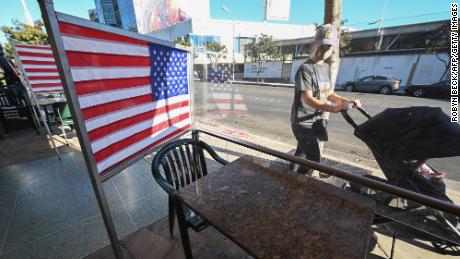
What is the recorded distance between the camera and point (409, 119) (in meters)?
1.94

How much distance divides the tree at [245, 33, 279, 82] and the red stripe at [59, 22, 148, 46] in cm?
2921

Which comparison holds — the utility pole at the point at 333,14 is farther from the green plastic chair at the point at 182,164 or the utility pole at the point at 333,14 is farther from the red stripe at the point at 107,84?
the red stripe at the point at 107,84

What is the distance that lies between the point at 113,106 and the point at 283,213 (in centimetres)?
145

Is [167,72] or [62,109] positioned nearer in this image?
[167,72]

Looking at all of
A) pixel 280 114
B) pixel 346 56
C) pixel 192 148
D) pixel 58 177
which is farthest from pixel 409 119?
pixel 346 56

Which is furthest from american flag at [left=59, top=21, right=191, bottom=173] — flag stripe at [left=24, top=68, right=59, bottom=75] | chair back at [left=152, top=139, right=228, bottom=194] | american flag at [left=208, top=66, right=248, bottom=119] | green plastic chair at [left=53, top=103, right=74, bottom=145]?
american flag at [left=208, top=66, right=248, bottom=119]

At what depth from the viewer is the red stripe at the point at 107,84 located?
4.39 ft

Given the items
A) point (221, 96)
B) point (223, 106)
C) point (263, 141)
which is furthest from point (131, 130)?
point (223, 106)

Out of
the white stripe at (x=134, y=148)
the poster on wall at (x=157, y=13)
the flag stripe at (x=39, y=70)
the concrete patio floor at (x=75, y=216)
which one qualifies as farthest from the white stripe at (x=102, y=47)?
the poster on wall at (x=157, y=13)

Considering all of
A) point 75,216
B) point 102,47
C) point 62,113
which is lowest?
point 75,216

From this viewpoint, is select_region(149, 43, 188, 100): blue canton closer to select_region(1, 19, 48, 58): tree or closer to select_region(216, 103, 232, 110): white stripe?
select_region(216, 103, 232, 110): white stripe

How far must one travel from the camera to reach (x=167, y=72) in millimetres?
2236

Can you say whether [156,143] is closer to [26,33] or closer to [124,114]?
[124,114]

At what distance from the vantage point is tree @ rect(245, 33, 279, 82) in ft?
100
